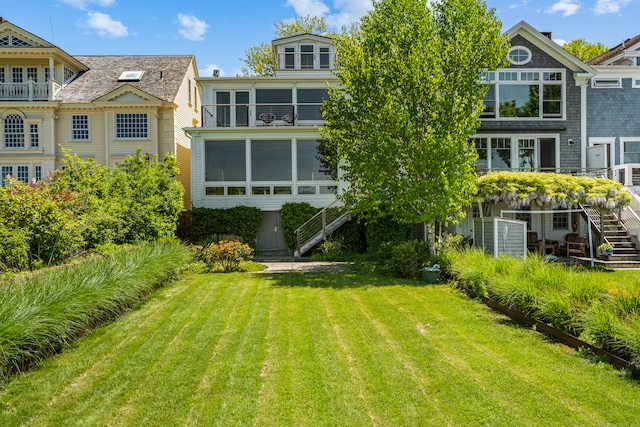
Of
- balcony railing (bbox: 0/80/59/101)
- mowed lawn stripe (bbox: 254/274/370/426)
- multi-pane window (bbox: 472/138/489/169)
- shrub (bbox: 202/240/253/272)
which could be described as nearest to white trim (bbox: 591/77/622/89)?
multi-pane window (bbox: 472/138/489/169)

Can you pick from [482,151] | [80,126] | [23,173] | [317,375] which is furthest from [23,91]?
[317,375]

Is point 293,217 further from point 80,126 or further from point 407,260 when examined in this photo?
point 80,126

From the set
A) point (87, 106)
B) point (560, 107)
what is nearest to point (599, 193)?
point (560, 107)

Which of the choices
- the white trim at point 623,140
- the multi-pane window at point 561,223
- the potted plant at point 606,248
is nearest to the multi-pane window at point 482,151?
the multi-pane window at point 561,223

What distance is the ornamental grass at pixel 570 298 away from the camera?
6.55 metres

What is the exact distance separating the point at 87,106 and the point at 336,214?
15100 mm

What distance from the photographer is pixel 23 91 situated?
24672 millimetres

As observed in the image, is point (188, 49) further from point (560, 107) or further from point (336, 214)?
point (560, 107)

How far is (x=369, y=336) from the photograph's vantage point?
7.79m

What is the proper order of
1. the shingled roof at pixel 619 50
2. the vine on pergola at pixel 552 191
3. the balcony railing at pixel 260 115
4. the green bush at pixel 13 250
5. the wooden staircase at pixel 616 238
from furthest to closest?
the shingled roof at pixel 619 50
the balcony railing at pixel 260 115
the wooden staircase at pixel 616 238
the vine on pergola at pixel 552 191
the green bush at pixel 13 250

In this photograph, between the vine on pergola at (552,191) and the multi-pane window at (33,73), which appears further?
the multi-pane window at (33,73)

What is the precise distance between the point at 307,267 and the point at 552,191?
30.2 feet

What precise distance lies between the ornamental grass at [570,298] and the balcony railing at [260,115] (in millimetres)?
13324

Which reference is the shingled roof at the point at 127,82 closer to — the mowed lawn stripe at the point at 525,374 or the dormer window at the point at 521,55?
the dormer window at the point at 521,55
